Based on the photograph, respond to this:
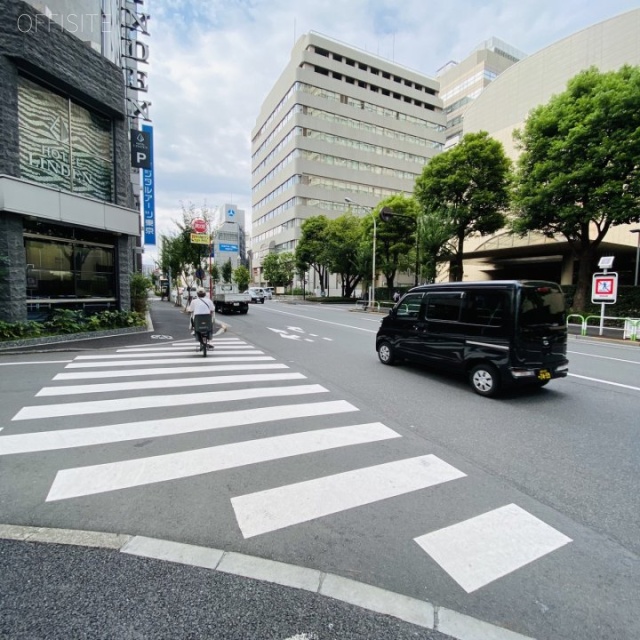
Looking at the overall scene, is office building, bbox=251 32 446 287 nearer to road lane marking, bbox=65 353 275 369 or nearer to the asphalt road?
road lane marking, bbox=65 353 275 369

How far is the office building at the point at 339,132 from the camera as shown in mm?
57125

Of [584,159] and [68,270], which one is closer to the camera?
[68,270]

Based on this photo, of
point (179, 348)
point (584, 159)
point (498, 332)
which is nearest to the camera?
point (498, 332)

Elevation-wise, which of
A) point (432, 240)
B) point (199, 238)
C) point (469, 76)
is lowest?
point (199, 238)

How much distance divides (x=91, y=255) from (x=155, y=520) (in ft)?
45.4

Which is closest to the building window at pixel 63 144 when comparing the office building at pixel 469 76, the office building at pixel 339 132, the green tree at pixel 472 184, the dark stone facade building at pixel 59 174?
the dark stone facade building at pixel 59 174

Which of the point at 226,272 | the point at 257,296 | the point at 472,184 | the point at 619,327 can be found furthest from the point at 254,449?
the point at 226,272

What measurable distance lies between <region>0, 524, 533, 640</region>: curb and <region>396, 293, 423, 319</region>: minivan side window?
626cm

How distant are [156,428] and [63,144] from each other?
12811mm

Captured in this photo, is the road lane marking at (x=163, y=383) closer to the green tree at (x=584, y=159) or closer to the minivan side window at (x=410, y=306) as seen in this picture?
the minivan side window at (x=410, y=306)

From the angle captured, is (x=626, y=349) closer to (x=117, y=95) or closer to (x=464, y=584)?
(x=464, y=584)

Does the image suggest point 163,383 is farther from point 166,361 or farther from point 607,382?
point 607,382

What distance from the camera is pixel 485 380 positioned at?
6.37 meters

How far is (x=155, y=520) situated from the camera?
9.41 feet
